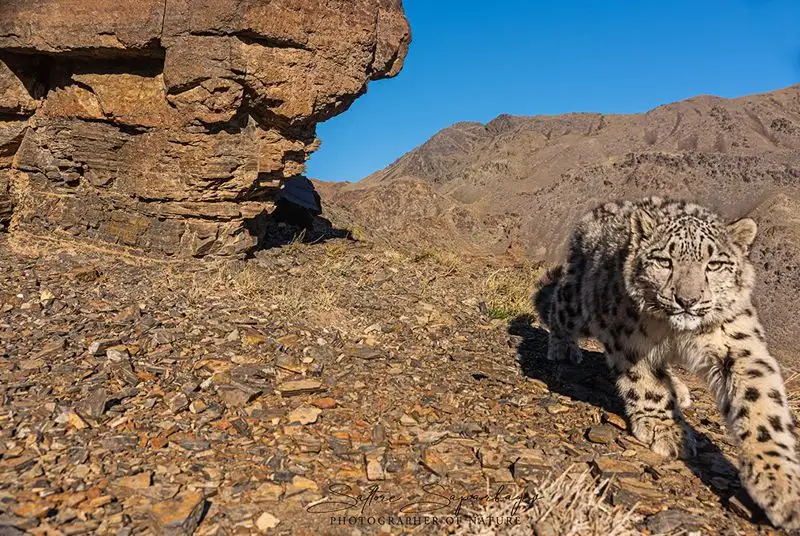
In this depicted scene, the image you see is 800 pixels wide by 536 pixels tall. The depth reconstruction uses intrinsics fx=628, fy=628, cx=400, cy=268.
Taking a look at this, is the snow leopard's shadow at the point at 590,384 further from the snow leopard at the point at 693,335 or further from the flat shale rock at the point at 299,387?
the flat shale rock at the point at 299,387

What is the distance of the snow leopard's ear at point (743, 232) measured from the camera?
5023 millimetres

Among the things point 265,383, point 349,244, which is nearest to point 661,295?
point 265,383

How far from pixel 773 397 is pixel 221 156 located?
7322mm

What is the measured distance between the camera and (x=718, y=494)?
15.2 ft

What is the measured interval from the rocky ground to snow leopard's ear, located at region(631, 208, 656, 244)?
5.77 feet

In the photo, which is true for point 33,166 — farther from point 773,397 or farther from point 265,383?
point 773,397

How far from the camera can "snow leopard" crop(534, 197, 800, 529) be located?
443 centimetres

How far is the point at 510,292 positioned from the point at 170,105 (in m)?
5.87

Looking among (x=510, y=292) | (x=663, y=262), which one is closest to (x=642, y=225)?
(x=663, y=262)

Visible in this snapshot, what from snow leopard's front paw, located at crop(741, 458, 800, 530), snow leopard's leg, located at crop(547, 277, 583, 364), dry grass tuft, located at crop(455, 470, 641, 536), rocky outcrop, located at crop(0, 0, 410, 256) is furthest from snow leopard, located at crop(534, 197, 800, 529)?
rocky outcrop, located at crop(0, 0, 410, 256)

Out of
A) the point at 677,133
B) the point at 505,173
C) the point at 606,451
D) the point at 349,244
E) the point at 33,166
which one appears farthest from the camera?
the point at 505,173

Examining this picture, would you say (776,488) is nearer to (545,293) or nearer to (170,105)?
(545,293)

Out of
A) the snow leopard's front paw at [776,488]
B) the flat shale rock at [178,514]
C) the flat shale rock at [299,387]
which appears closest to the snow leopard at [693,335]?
the snow leopard's front paw at [776,488]

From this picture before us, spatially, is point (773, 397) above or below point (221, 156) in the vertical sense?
below
